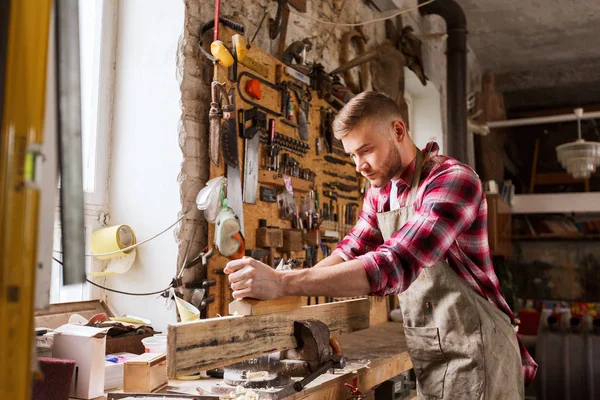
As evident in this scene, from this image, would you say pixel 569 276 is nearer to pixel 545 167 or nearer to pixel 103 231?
pixel 545 167

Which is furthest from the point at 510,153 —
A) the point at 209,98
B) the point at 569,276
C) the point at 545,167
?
the point at 209,98

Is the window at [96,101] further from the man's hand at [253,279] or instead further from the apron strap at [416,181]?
the apron strap at [416,181]

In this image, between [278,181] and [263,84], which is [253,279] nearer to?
[278,181]

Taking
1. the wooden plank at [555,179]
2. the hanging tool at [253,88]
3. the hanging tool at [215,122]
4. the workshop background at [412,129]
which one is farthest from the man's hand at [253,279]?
Result: the wooden plank at [555,179]

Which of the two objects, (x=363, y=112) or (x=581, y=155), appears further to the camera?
(x=581, y=155)

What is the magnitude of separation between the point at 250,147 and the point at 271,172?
0.20 meters

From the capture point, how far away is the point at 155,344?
1.96 meters

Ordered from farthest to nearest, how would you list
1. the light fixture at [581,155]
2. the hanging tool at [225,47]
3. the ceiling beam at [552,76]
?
1. the ceiling beam at [552,76]
2. the light fixture at [581,155]
3. the hanging tool at [225,47]

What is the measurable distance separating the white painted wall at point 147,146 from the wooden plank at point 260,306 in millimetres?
762

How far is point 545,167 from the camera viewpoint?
8656 millimetres

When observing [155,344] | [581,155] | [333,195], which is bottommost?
[155,344]

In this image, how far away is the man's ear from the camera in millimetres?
1975

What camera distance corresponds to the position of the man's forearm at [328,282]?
5.08 ft

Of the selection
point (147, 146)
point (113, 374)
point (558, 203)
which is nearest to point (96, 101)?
point (147, 146)
